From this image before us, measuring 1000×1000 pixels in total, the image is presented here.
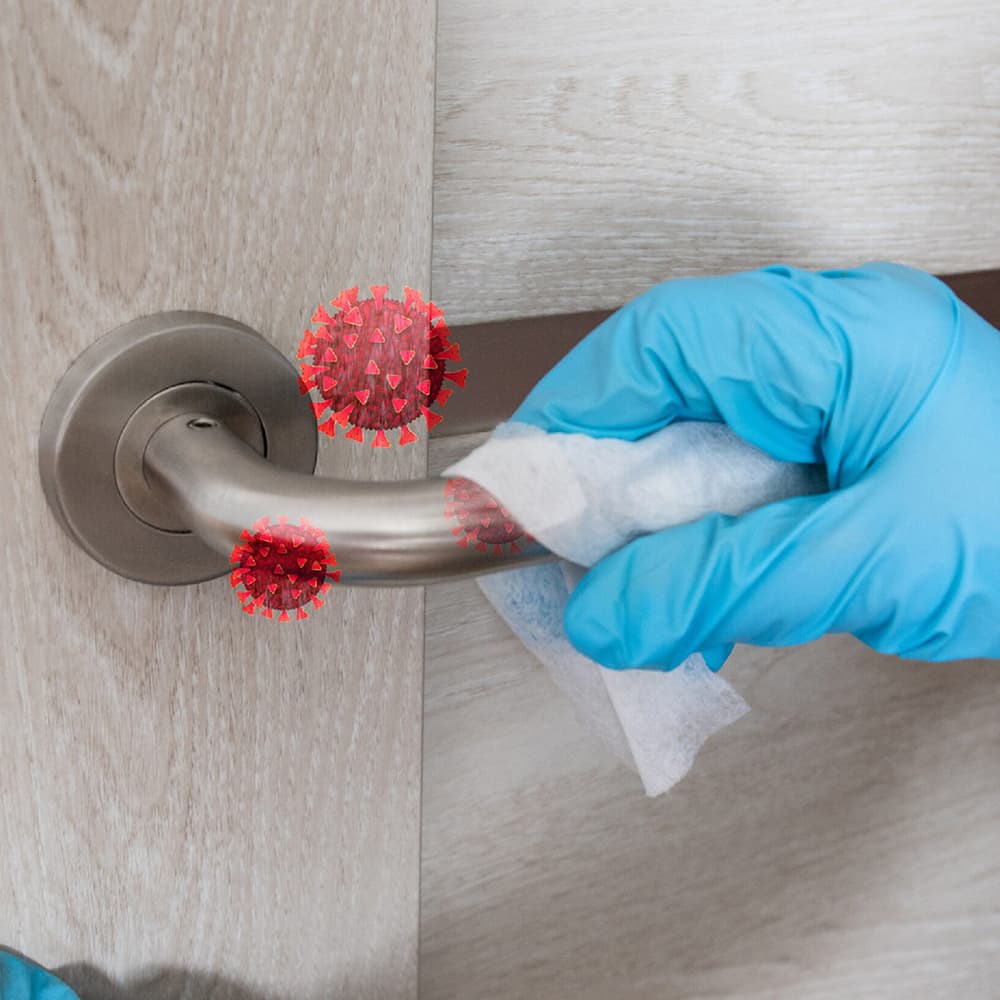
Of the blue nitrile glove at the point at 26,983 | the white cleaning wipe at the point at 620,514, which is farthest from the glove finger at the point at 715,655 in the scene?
the blue nitrile glove at the point at 26,983

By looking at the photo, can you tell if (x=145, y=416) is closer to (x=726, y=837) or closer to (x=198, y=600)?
(x=198, y=600)

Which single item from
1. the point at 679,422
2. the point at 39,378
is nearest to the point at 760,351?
the point at 679,422

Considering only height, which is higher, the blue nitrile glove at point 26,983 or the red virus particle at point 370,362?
the red virus particle at point 370,362

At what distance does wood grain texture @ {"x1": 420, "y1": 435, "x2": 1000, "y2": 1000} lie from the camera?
0.31 meters

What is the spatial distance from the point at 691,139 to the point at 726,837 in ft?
0.85

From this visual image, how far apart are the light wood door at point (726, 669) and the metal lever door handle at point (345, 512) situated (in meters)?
0.08

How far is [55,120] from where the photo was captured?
144 mm

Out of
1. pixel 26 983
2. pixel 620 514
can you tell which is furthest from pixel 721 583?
pixel 26 983

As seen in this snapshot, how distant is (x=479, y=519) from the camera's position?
6.2 inches

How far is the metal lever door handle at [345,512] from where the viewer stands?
152 millimetres

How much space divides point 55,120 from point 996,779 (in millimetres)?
444

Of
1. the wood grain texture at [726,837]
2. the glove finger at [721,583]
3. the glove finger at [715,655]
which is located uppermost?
the glove finger at [721,583]

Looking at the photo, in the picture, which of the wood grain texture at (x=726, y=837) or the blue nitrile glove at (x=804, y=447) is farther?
the wood grain texture at (x=726, y=837)

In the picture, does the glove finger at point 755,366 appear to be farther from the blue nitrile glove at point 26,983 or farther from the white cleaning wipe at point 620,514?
the blue nitrile glove at point 26,983
